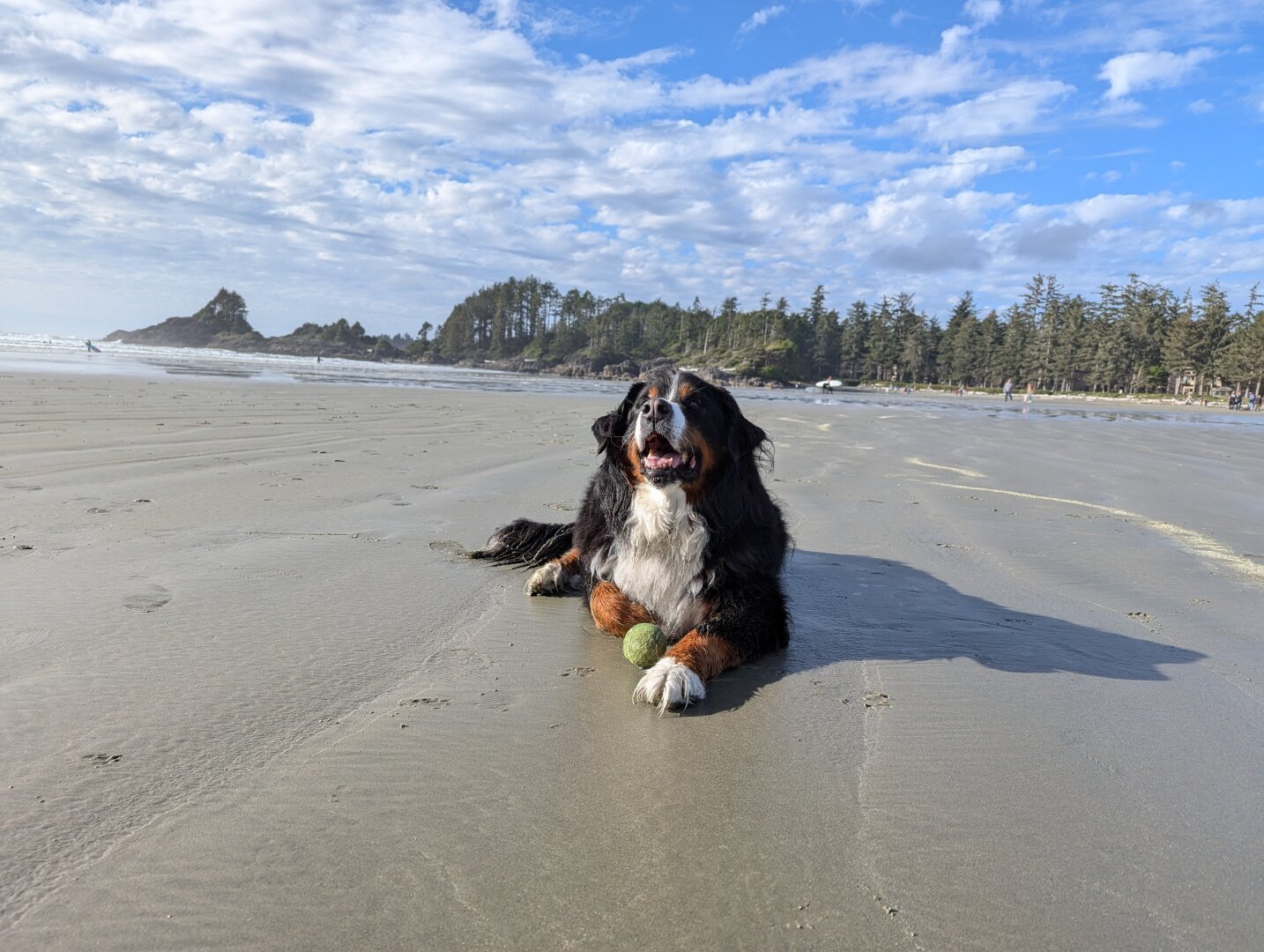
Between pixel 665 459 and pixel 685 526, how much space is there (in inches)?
14.0

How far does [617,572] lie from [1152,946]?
273 centimetres

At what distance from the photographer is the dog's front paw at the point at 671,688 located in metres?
2.96

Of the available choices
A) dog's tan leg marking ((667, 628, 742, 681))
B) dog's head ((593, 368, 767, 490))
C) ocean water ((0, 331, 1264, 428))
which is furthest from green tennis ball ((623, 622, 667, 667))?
ocean water ((0, 331, 1264, 428))

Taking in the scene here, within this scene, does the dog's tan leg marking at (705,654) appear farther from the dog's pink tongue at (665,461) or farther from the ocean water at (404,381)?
the ocean water at (404,381)

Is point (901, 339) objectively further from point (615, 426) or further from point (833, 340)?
point (615, 426)

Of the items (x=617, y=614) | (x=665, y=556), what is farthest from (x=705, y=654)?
(x=665, y=556)

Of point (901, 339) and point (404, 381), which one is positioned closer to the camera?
point (404, 381)

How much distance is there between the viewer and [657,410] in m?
3.78

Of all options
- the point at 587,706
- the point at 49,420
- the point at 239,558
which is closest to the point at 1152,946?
the point at 587,706

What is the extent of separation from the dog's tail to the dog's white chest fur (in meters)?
1.07

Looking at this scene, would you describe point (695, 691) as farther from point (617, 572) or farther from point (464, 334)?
point (464, 334)

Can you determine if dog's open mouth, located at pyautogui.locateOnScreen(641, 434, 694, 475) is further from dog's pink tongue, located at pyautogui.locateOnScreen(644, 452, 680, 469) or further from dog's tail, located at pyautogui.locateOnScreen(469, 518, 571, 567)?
dog's tail, located at pyautogui.locateOnScreen(469, 518, 571, 567)

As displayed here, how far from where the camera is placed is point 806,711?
2967 millimetres

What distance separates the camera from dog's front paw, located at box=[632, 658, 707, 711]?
2.96 meters
